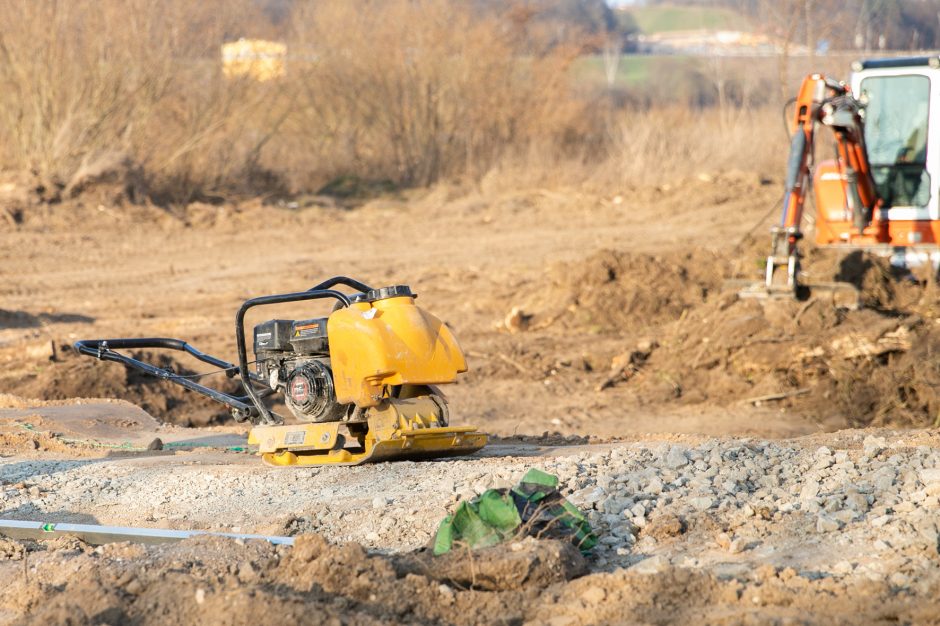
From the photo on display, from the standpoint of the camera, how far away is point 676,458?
20.0ft

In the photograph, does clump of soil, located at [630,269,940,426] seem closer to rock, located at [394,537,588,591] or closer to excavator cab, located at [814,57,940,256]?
excavator cab, located at [814,57,940,256]

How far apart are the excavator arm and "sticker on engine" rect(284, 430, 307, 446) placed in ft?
21.2

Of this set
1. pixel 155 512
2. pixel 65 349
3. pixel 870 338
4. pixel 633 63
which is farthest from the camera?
pixel 633 63

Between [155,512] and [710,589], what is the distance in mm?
3196

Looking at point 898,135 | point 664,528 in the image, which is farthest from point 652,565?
point 898,135

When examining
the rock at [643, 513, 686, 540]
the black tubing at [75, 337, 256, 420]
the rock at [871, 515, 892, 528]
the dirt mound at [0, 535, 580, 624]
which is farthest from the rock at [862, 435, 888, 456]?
the black tubing at [75, 337, 256, 420]

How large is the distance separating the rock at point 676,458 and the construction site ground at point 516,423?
1 cm

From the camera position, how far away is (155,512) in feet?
20.4

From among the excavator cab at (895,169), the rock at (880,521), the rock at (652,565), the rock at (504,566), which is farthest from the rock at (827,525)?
the excavator cab at (895,169)

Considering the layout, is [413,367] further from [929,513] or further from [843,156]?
[843,156]

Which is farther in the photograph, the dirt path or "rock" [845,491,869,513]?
"rock" [845,491,869,513]

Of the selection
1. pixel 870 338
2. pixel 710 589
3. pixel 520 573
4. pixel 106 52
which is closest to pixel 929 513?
pixel 710 589

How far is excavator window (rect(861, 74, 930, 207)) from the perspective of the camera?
13.9 metres

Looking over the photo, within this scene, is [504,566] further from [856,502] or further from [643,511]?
[856,502]
